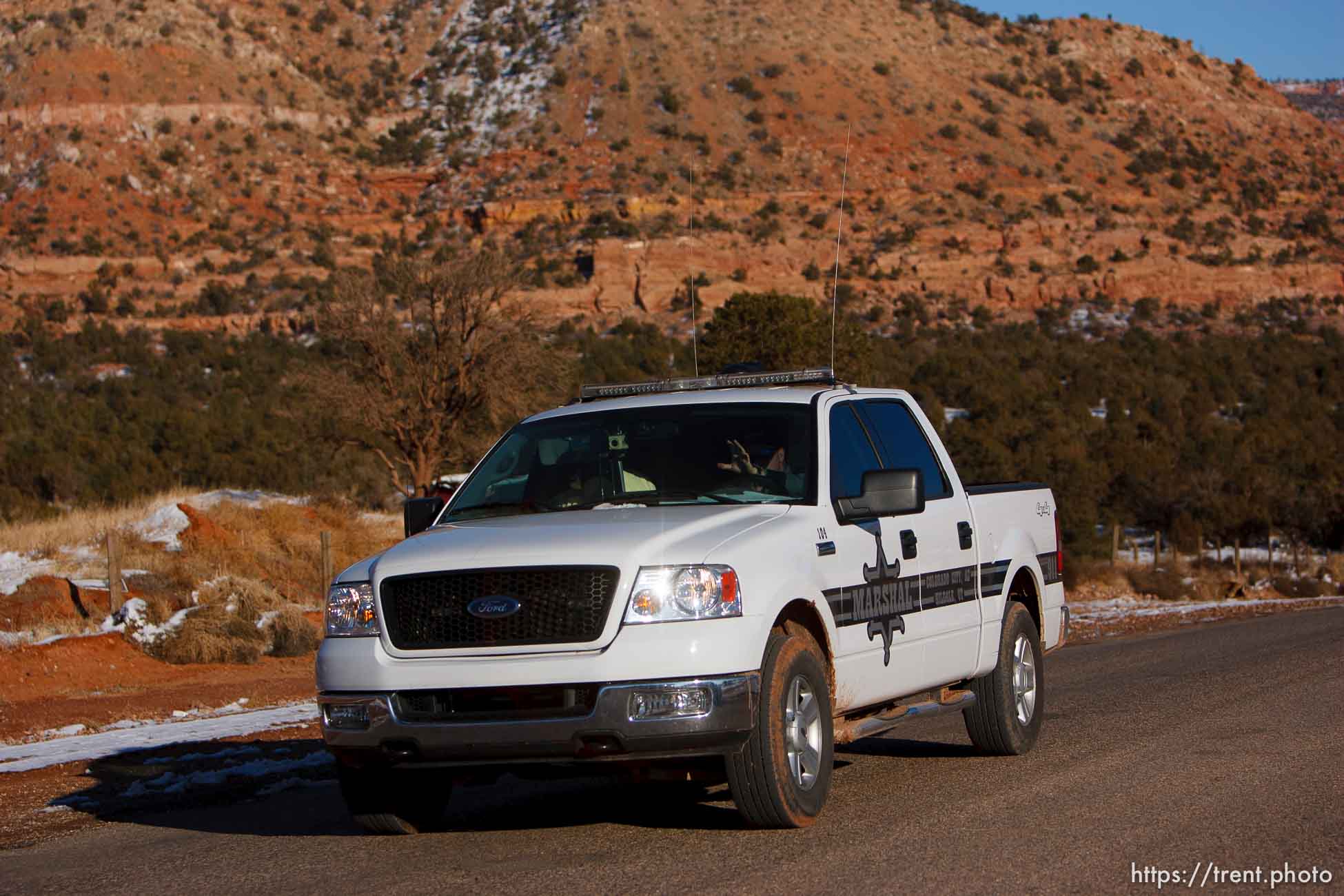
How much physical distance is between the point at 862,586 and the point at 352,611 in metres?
2.37

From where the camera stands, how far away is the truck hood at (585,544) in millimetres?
6473

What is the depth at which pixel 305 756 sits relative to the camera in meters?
10.6

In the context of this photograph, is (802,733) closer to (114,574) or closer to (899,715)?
(899,715)

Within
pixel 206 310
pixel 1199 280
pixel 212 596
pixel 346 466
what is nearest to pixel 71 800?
pixel 212 596

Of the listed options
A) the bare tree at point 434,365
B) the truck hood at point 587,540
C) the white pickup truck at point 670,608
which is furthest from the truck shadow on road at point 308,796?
the bare tree at point 434,365

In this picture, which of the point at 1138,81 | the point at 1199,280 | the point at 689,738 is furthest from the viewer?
the point at 1138,81

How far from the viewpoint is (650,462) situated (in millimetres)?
7887

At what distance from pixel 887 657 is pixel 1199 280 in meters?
72.6

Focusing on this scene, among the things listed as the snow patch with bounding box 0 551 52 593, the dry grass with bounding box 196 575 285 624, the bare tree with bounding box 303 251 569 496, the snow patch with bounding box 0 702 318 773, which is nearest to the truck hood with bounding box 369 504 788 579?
the snow patch with bounding box 0 702 318 773

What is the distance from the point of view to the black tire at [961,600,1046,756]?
8875mm

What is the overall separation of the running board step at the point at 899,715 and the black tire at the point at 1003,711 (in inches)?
3.3

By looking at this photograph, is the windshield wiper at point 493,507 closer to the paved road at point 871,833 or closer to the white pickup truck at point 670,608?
the white pickup truck at point 670,608

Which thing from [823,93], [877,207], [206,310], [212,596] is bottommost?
[212,596]

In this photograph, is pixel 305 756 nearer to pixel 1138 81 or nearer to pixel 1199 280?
pixel 1199 280
